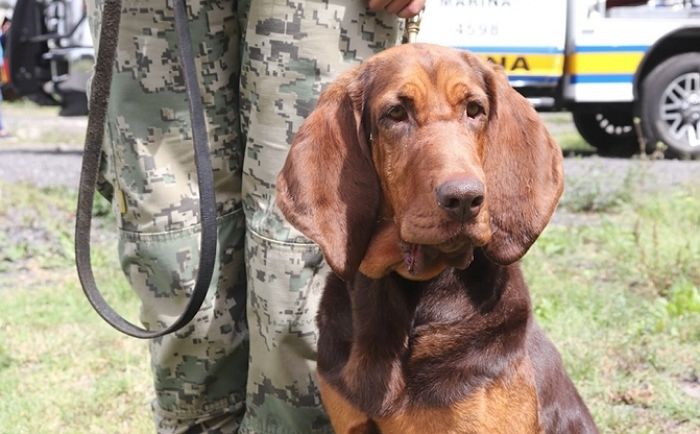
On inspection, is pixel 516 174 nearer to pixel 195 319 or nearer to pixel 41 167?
pixel 195 319

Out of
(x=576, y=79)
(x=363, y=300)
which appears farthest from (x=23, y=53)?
(x=363, y=300)

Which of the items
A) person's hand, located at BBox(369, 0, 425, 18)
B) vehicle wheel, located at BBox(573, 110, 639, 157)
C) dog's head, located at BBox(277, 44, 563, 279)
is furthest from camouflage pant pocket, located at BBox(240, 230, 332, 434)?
vehicle wheel, located at BBox(573, 110, 639, 157)

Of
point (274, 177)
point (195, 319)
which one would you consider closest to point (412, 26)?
point (274, 177)

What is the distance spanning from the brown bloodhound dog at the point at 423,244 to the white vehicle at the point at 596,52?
7.15 metres

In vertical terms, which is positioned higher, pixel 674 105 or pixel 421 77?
pixel 421 77

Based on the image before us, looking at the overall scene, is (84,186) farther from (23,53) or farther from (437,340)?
(23,53)

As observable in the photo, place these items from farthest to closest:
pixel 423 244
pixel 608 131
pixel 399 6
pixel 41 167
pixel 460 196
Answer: pixel 608 131 < pixel 41 167 < pixel 399 6 < pixel 423 244 < pixel 460 196

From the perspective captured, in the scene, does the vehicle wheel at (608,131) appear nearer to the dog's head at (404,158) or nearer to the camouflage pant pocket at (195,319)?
the camouflage pant pocket at (195,319)

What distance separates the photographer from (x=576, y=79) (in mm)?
10367

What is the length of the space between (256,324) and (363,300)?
1.83 ft

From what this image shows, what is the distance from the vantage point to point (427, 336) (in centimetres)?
262

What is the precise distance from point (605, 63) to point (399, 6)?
8.06m

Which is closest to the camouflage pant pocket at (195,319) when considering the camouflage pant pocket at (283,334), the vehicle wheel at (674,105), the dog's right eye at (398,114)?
the camouflage pant pocket at (283,334)

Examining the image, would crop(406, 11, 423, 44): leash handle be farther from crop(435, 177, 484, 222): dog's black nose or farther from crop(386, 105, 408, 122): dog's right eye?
crop(435, 177, 484, 222): dog's black nose
